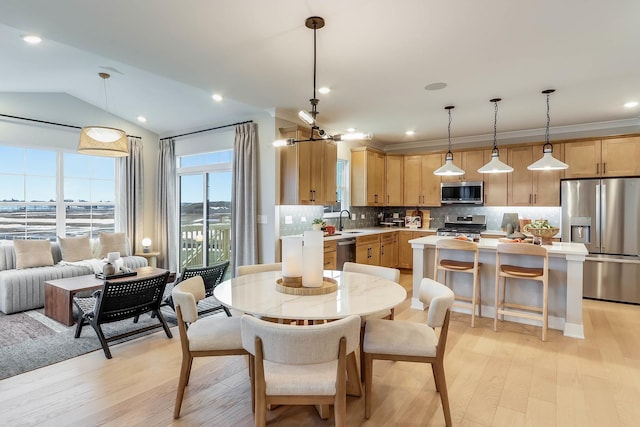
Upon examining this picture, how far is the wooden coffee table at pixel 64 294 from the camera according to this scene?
3.67 m

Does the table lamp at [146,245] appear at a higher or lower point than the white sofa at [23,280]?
higher

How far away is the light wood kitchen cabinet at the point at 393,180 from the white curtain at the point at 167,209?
4103 mm

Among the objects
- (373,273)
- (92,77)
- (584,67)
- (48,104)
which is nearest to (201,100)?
(92,77)

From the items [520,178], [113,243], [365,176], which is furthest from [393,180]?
Answer: [113,243]

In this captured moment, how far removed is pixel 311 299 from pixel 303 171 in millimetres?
2938

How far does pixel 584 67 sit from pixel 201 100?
4.54 meters

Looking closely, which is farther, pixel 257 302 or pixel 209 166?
pixel 209 166

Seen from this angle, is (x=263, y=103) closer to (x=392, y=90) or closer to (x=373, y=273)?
(x=392, y=90)

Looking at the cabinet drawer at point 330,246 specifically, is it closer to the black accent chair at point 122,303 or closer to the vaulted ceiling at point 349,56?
the vaulted ceiling at point 349,56

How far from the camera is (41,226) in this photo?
5234 millimetres

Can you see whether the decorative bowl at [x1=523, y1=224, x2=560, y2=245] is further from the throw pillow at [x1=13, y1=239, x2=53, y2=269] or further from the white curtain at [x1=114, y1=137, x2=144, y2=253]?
the throw pillow at [x1=13, y1=239, x2=53, y2=269]

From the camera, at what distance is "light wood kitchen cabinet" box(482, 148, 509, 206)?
5.93m

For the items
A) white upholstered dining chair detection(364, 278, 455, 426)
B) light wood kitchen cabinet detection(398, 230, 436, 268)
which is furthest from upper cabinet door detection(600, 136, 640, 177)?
white upholstered dining chair detection(364, 278, 455, 426)

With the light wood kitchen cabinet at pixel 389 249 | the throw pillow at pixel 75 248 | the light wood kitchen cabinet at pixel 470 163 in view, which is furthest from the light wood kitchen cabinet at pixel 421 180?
the throw pillow at pixel 75 248
